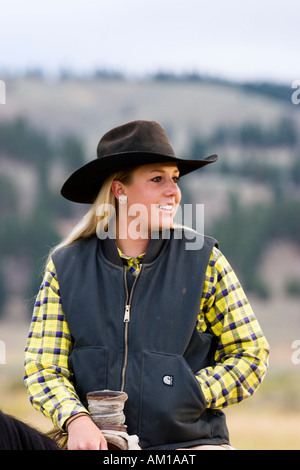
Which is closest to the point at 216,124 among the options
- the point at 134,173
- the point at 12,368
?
the point at 12,368

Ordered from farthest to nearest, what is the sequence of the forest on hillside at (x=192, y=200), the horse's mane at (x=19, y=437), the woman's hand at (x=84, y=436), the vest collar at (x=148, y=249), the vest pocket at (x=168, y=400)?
the forest on hillside at (x=192, y=200)
the vest collar at (x=148, y=249)
the vest pocket at (x=168, y=400)
the woman's hand at (x=84, y=436)
the horse's mane at (x=19, y=437)

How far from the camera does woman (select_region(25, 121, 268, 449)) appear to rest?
11.2 ft

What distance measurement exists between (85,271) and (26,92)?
6147 cm

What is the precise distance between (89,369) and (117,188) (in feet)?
→ 2.72

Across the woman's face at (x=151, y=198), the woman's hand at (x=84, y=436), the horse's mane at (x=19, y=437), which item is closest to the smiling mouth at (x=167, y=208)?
the woman's face at (x=151, y=198)

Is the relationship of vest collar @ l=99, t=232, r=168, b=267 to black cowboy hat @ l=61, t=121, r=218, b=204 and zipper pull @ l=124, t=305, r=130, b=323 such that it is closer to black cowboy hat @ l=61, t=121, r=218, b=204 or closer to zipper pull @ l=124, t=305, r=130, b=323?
zipper pull @ l=124, t=305, r=130, b=323

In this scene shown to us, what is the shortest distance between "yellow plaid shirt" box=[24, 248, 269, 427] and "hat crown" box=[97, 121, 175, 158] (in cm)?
46

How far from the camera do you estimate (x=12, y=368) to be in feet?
90.3

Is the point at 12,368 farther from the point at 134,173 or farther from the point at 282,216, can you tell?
the point at 134,173

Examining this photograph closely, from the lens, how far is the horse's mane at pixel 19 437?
2723mm

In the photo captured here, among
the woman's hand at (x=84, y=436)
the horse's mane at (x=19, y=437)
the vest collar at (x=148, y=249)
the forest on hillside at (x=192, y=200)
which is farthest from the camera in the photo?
the forest on hillside at (x=192, y=200)

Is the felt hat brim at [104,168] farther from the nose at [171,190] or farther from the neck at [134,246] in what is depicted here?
the neck at [134,246]

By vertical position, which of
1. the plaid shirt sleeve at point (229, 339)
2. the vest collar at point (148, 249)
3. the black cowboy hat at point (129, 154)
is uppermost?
the black cowboy hat at point (129, 154)

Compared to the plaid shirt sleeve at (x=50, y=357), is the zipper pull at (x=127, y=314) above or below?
above
